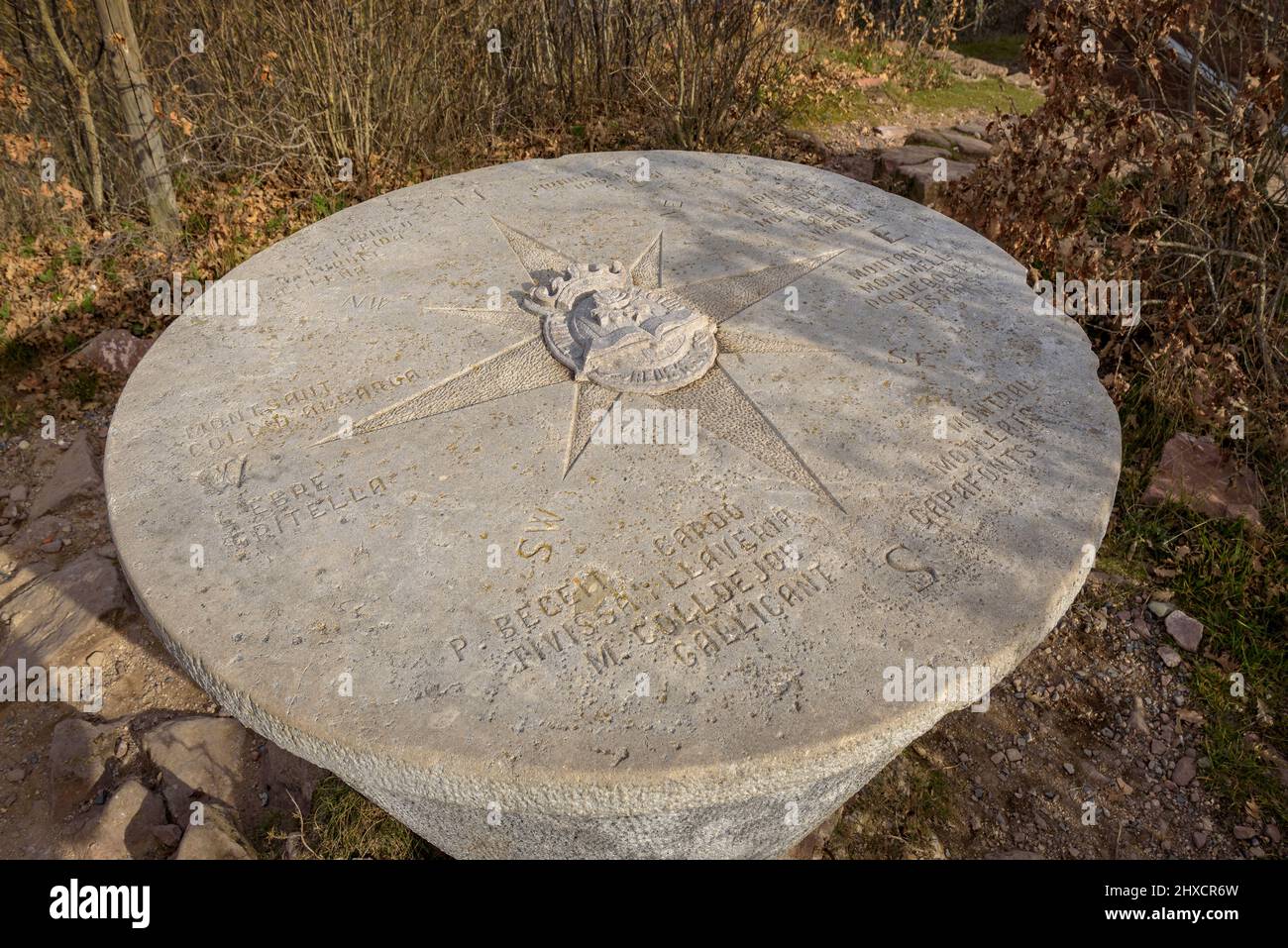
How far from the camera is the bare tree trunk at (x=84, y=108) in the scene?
516cm

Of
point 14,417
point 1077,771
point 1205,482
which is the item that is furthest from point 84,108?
point 1205,482

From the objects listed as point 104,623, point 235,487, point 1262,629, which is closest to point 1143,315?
point 1262,629

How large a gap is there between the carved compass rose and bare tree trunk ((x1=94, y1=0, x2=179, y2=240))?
3253 millimetres

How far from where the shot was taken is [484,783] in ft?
7.08

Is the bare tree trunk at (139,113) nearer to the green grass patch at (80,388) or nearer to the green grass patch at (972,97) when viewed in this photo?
the green grass patch at (80,388)

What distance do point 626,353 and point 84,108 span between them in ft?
14.7

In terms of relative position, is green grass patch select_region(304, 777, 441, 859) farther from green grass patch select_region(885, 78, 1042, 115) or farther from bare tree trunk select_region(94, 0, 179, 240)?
green grass patch select_region(885, 78, 1042, 115)

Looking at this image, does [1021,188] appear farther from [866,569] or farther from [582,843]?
[582,843]

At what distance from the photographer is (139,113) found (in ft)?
17.7

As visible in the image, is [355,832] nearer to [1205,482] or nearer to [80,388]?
[80,388]

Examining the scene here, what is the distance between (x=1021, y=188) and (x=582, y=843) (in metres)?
4.48

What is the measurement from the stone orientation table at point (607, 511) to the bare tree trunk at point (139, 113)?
7.13 feet

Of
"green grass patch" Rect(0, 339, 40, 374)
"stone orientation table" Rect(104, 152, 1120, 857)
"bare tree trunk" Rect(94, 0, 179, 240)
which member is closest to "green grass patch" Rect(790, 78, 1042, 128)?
"stone orientation table" Rect(104, 152, 1120, 857)

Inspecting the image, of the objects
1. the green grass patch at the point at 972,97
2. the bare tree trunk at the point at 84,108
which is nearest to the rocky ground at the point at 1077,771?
the bare tree trunk at the point at 84,108
